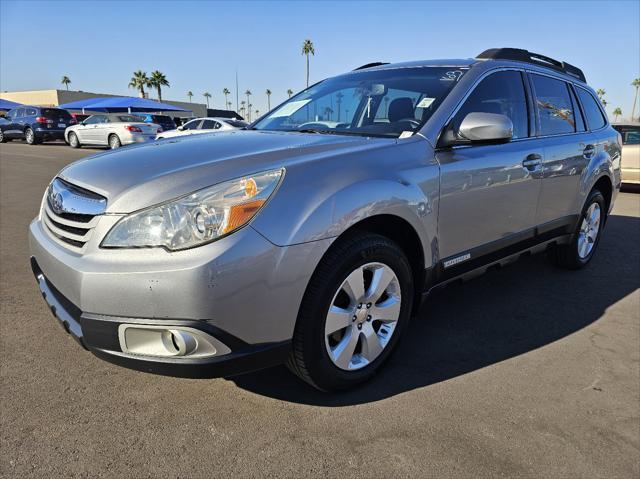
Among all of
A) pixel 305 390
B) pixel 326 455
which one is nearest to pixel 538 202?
pixel 305 390

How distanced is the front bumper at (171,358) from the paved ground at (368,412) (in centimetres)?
37

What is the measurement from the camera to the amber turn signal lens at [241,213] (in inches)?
72.8

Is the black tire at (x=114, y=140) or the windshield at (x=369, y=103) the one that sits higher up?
the windshield at (x=369, y=103)

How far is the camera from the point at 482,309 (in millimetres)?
3576

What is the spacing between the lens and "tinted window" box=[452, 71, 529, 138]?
296 centimetres

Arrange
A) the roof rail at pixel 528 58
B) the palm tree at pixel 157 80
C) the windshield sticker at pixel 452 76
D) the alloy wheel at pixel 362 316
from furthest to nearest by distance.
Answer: the palm tree at pixel 157 80 < the roof rail at pixel 528 58 < the windshield sticker at pixel 452 76 < the alloy wheel at pixel 362 316

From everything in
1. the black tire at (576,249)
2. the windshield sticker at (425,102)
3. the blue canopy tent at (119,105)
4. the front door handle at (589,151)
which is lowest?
the black tire at (576,249)

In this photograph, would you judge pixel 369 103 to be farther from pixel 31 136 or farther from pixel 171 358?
pixel 31 136

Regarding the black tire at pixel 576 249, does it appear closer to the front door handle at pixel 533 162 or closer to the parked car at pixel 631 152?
the front door handle at pixel 533 162

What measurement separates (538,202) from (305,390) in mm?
2235

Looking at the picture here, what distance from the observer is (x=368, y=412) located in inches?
89.4

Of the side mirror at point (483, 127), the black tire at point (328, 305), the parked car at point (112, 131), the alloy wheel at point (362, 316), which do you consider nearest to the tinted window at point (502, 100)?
the side mirror at point (483, 127)

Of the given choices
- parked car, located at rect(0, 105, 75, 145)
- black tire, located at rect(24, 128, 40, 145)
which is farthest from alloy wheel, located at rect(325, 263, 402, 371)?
black tire, located at rect(24, 128, 40, 145)

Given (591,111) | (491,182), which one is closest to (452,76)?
(491,182)
